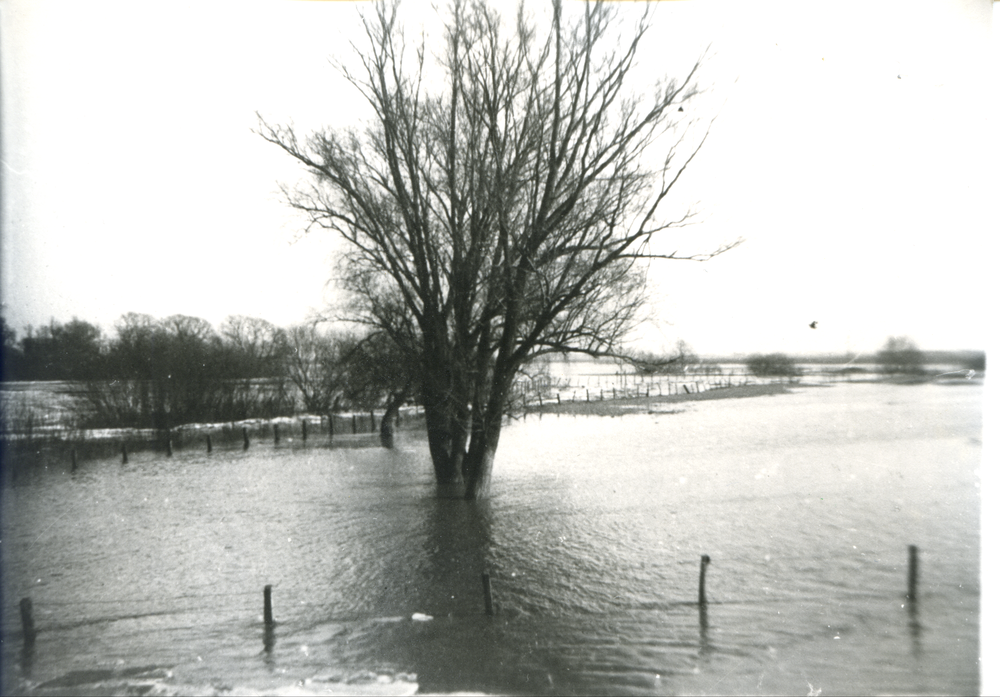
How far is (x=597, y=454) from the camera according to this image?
26.6 feet

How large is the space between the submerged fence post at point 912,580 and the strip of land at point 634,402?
2402 mm

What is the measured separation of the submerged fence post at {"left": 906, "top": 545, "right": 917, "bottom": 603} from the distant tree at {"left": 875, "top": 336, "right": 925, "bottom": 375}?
1.87 meters

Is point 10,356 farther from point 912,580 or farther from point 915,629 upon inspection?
point 912,580

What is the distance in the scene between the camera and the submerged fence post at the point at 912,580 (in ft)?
16.6

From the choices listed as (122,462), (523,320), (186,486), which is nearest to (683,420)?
(523,320)

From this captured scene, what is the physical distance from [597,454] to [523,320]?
8.66ft

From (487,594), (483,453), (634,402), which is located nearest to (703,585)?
(487,594)

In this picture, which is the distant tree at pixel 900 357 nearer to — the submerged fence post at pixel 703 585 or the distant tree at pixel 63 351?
the submerged fence post at pixel 703 585

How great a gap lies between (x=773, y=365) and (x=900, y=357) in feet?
4.05

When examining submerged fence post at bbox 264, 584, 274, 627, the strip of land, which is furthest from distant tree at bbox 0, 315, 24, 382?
the strip of land

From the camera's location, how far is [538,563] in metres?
6.32

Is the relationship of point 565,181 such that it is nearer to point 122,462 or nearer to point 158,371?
point 158,371

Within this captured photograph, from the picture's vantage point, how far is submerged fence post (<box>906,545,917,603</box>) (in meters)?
5.05

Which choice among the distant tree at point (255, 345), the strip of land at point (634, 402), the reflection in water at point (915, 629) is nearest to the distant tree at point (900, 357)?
the strip of land at point (634, 402)
